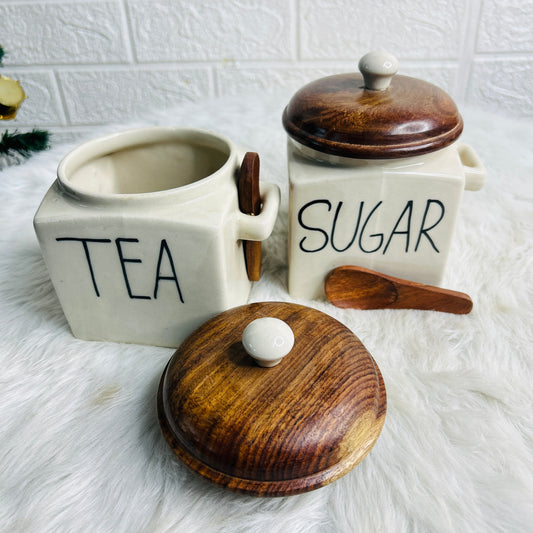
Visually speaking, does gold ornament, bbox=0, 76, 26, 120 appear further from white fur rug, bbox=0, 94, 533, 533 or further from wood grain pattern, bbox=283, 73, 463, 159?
wood grain pattern, bbox=283, 73, 463, 159

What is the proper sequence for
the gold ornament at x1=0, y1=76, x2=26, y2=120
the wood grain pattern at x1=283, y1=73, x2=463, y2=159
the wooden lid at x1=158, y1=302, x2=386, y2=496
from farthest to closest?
1. the gold ornament at x1=0, y1=76, x2=26, y2=120
2. the wood grain pattern at x1=283, y1=73, x2=463, y2=159
3. the wooden lid at x1=158, y1=302, x2=386, y2=496

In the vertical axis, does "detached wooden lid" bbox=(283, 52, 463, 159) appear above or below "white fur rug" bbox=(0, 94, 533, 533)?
above

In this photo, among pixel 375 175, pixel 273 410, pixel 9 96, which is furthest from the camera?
pixel 9 96

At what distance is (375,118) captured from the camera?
417 millimetres

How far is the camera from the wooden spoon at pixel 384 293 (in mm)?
479

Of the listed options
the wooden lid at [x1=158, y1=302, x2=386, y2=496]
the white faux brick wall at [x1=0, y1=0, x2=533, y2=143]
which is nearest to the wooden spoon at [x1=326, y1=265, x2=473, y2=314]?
the wooden lid at [x1=158, y1=302, x2=386, y2=496]

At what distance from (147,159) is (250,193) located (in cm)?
13

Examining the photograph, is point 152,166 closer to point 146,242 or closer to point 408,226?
point 146,242

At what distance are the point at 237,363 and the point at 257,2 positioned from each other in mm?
736

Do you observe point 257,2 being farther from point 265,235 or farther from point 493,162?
point 265,235

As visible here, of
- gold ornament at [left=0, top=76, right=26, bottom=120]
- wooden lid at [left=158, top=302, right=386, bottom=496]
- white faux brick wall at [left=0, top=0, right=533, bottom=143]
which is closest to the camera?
wooden lid at [left=158, top=302, right=386, bottom=496]

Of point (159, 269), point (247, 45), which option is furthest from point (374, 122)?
point (247, 45)

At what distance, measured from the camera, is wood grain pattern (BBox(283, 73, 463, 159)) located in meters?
0.42

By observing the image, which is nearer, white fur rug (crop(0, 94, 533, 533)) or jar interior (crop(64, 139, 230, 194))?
white fur rug (crop(0, 94, 533, 533))
